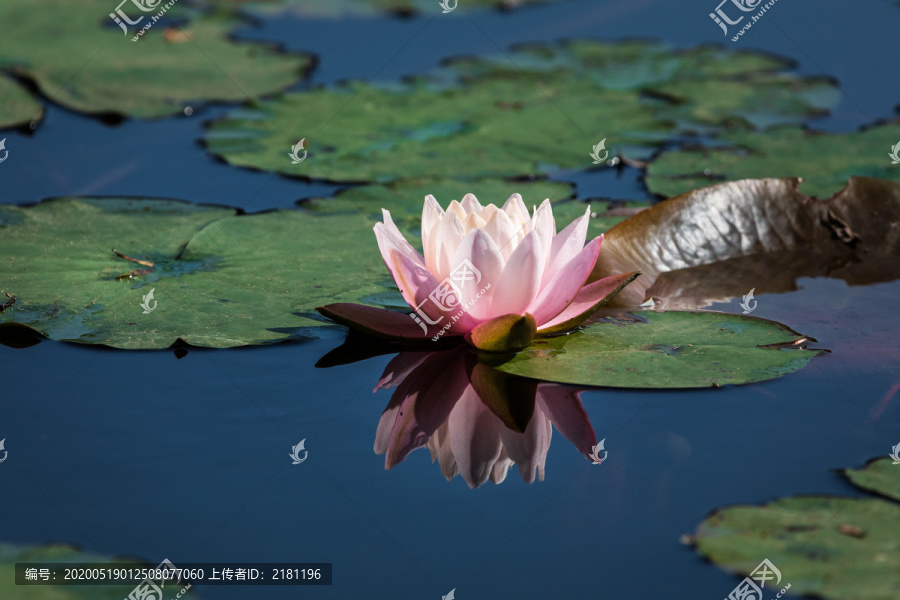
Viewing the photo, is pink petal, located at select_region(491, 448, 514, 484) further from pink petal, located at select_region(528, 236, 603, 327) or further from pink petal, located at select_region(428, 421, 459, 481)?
pink petal, located at select_region(528, 236, 603, 327)

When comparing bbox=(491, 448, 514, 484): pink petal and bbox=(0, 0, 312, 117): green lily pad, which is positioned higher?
bbox=(491, 448, 514, 484): pink petal

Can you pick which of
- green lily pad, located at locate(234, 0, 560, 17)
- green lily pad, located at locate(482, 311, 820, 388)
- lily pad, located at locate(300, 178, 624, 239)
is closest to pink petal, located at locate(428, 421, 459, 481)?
green lily pad, located at locate(482, 311, 820, 388)

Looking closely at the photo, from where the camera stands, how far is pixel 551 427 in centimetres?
222

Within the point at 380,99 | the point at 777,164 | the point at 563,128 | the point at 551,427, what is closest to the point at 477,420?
the point at 551,427

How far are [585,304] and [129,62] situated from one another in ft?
14.3

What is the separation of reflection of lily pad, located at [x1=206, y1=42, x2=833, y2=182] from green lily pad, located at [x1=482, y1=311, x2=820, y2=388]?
170 centimetres

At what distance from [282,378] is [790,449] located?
4.80 ft

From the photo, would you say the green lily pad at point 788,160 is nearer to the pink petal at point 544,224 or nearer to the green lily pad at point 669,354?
the green lily pad at point 669,354

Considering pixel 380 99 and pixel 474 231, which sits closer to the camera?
pixel 474 231

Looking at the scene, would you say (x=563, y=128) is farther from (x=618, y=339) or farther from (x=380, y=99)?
(x=618, y=339)

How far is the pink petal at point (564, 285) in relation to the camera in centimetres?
234

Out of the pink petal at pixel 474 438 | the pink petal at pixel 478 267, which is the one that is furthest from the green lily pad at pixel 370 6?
the pink petal at pixel 474 438

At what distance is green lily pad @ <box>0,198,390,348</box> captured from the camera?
2.61 metres

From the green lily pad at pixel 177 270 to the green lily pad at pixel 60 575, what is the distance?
2.74 feet
